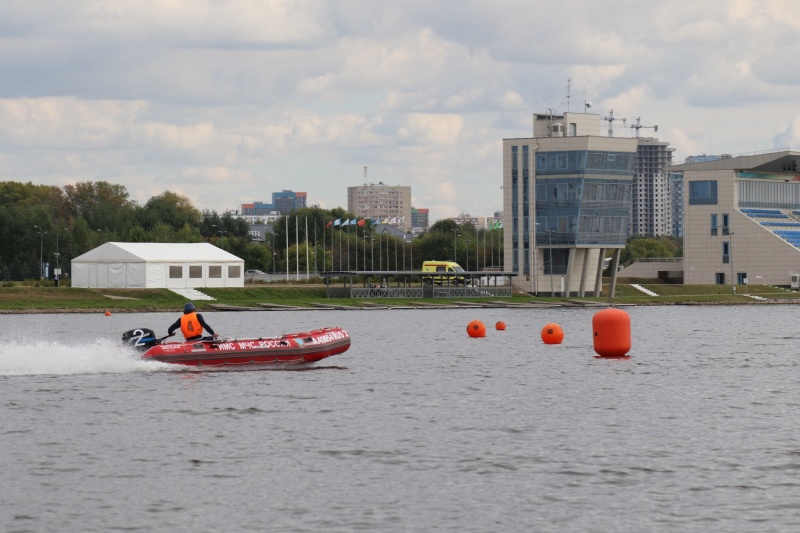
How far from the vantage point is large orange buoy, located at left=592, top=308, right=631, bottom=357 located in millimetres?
55188

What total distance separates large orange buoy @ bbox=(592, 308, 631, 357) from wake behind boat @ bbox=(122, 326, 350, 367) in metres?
13.3

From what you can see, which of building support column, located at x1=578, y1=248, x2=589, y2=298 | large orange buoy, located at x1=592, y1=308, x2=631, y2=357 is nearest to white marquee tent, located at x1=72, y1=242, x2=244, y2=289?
building support column, located at x1=578, y1=248, x2=589, y2=298

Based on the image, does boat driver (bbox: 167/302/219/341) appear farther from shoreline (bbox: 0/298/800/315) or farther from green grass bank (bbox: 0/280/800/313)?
green grass bank (bbox: 0/280/800/313)

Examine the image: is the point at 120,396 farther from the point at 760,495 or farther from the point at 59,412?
the point at 760,495

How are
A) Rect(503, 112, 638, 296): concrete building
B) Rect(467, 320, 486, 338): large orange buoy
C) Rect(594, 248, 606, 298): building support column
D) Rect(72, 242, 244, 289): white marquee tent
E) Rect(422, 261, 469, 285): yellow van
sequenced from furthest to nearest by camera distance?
Rect(594, 248, 606, 298): building support column < Rect(422, 261, 469, 285): yellow van < Rect(503, 112, 638, 296): concrete building < Rect(72, 242, 244, 289): white marquee tent < Rect(467, 320, 486, 338): large orange buoy

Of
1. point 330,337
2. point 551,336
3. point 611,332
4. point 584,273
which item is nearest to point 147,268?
point 584,273

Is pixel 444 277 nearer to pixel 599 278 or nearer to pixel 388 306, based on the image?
pixel 599 278

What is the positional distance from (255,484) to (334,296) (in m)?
106

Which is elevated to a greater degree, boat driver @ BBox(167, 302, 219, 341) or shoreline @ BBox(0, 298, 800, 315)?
boat driver @ BBox(167, 302, 219, 341)

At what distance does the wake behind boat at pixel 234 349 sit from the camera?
46531mm

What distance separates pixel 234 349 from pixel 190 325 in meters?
1.89

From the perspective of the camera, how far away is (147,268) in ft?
409

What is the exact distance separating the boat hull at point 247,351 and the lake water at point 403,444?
0.65 metres

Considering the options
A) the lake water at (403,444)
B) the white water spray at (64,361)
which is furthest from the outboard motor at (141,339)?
the lake water at (403,444)
